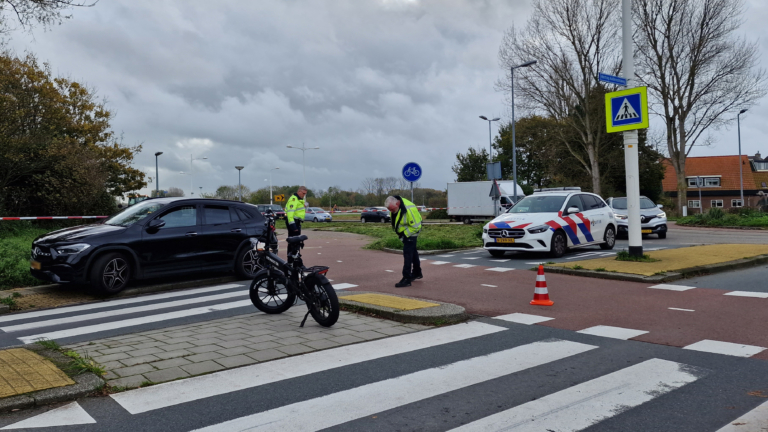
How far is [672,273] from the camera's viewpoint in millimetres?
10531

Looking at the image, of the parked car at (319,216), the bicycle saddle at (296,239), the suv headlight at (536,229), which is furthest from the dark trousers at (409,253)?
the parked car at (319,216)

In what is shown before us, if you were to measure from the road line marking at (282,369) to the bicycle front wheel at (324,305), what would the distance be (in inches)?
28.2

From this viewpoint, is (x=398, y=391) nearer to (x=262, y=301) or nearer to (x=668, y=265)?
(x=262, y=301)

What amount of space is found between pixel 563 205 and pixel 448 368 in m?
10.5

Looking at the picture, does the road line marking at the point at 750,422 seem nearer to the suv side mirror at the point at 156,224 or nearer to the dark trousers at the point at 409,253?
the dark trousers at the point at 409,253

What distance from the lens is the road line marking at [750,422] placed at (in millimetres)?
3760

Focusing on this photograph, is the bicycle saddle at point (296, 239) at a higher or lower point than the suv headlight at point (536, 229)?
higher

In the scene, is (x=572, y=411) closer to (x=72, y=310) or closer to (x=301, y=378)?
(x=301, y=378)


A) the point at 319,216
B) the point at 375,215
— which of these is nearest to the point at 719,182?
the point at 375,215

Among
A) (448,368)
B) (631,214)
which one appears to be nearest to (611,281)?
(631,214)

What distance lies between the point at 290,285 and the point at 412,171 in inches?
402

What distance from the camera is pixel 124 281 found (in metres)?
10.0

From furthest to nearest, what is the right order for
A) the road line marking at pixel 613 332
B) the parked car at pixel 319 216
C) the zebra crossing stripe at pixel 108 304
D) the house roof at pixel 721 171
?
1. the house roof at pixel 721 171
2. the parked car at pixel 319 216
3. the zebra crossing stripe at pixel 108 304
4. the road line marking at pixel 613 332

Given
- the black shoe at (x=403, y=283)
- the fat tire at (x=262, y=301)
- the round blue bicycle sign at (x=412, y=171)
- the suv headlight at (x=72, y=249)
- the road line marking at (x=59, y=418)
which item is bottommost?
the road line marking at (x=59, y=418)
